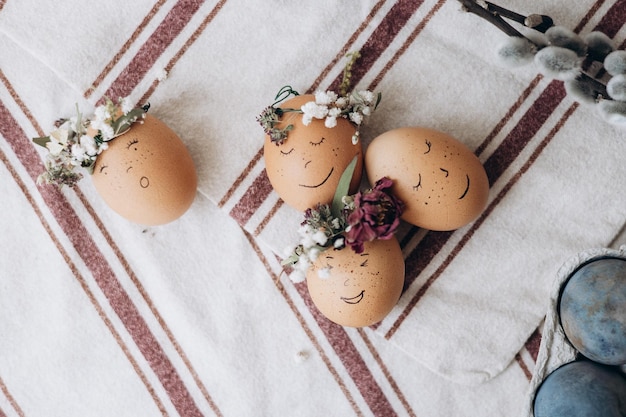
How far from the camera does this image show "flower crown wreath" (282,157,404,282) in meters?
0.59

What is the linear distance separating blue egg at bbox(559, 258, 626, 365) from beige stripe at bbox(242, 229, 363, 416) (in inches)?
9.7

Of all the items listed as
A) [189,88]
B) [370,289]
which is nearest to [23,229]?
[189,88]

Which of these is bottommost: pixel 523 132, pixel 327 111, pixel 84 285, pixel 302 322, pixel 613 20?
pixel 84 285

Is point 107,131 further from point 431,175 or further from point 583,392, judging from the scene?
point 583,392

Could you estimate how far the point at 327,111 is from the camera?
2.03 ft

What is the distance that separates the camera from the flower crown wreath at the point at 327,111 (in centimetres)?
61

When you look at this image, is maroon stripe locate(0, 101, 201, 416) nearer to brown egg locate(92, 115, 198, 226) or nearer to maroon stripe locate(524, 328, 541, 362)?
brown egg locate(92, 115, 198, 226)

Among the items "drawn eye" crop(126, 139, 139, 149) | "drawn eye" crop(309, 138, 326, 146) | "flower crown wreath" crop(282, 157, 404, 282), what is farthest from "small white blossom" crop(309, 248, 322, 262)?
"drawn eye" crop(126, 139, 139, 149)

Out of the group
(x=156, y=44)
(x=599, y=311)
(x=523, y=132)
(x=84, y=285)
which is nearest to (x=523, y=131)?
(x=523, y=132)

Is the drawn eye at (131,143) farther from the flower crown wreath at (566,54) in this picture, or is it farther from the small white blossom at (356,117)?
the flower crown wreath at (566,54)

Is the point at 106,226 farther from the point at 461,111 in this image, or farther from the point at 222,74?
the point at 461,111

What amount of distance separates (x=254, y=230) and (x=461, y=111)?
0.86 feet

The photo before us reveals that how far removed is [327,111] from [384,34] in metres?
0.14

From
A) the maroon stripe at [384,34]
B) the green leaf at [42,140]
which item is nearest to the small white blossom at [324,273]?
the maroon stripe at [384,34]
